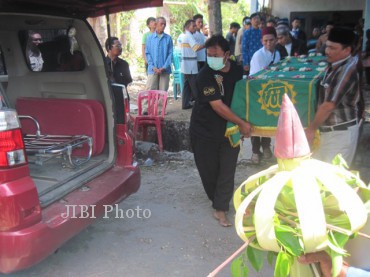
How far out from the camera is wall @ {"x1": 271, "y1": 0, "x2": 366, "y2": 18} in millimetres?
12766

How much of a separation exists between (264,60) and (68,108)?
265 cm

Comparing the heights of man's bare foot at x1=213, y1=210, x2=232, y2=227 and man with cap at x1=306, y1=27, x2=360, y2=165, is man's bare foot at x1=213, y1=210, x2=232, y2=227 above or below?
below

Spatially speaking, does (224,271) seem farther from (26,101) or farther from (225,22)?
(225,22)

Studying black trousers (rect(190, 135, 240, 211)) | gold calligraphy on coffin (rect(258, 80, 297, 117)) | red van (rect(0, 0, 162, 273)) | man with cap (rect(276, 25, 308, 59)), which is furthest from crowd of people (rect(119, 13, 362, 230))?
man with cap (rect(276, 25, 308, 59))

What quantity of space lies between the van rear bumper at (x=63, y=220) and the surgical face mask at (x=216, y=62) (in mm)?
1101

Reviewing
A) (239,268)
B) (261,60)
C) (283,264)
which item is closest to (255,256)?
(239,268)

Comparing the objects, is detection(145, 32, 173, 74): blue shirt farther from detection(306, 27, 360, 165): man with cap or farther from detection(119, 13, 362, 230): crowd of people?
detection(306, 27, 360, 165): man with cap

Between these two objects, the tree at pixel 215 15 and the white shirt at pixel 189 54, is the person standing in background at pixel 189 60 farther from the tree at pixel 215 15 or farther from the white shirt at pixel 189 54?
the tree at pixel 215 15

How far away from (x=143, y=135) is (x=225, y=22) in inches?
631

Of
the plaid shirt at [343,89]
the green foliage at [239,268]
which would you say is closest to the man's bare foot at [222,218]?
the plaid shirt at [343,89]

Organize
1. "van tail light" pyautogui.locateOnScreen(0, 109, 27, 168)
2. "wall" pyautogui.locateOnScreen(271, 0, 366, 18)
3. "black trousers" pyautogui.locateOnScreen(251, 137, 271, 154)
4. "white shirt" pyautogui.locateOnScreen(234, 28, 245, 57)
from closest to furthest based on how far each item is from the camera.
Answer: "van tail light" pyautogui.locateOnScreen(0, 109, 27, 168) → "black trousers" pyautogui.locateOnScreen(251, 137, 271, 154) → "white shirt" pyautogui.locateOnScreen(234, 28, 245, 57) → "wall" pyautogui.locateOnScreen(271, 0, 366, 18)

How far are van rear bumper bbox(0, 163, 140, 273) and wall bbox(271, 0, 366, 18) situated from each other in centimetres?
1148

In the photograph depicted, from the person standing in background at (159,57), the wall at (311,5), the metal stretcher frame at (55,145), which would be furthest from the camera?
the wall at (311,5)

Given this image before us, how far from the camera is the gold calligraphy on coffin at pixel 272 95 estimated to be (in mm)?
3639
